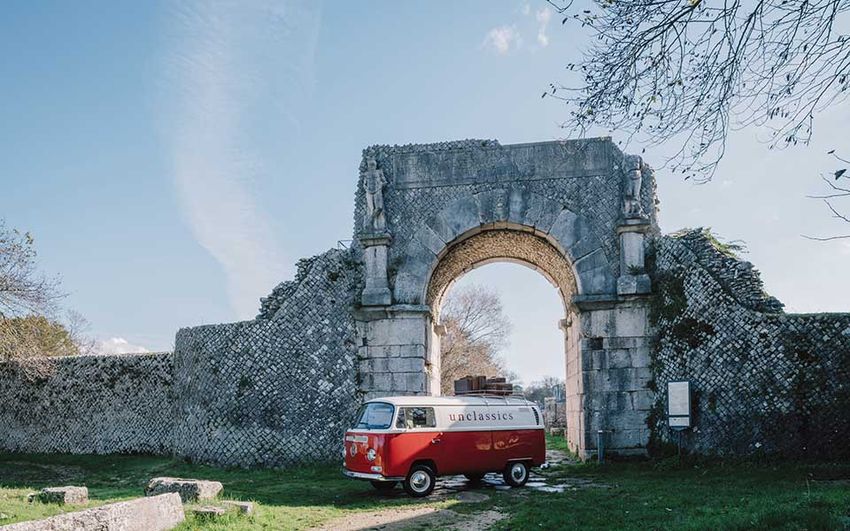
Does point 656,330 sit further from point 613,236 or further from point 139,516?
point 139,516

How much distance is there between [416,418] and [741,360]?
23.1 feet

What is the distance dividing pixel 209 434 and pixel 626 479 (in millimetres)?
9786

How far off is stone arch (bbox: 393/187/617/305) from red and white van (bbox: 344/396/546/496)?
12.8 ft

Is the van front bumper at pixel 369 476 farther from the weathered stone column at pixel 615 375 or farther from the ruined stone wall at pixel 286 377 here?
the weathered stone column at pixel 615 375

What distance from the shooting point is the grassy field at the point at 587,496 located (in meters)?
8.55

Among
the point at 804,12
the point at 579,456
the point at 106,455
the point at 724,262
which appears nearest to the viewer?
the point at 804,12

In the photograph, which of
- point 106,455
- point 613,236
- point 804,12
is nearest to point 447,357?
point 106,455

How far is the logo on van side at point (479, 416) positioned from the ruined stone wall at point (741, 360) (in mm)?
3835

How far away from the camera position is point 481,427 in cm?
1327

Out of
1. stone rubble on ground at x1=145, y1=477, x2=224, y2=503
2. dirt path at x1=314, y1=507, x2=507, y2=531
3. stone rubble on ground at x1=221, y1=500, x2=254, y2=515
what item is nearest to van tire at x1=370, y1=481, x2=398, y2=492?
dirt path at x1=314, y1=507, x2=507, y2=531

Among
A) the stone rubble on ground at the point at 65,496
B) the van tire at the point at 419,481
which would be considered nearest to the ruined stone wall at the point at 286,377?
the van tire at the point at 419,481

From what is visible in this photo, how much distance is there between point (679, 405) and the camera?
14.9 m

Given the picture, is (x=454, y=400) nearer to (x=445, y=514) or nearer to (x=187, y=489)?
(x=445, y=514)

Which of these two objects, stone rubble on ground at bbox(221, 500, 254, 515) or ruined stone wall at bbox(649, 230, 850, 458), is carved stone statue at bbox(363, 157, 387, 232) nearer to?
ruined stone wall at bbox(649, 230, 850, 458)
